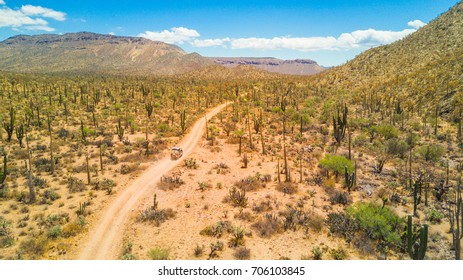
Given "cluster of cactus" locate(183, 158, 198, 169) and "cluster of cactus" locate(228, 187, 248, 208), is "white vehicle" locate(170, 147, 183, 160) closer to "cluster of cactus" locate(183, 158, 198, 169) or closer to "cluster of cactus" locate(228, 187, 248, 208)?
"cluster of cactus" locate(183, 158, 198, 169)

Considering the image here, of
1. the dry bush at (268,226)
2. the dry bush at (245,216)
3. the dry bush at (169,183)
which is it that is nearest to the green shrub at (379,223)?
the dry bush at (268,226)

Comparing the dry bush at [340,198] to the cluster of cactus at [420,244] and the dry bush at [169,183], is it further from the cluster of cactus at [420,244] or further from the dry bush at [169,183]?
the dry bush at [169,183]

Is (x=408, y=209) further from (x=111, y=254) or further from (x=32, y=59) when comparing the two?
(x=32, y=59)

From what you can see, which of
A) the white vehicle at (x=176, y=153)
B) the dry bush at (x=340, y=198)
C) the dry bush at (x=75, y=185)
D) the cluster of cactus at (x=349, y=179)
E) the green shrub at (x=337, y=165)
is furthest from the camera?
the white vehicle at (x=176, y=153)

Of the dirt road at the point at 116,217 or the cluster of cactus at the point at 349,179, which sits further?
the cluster of cactus at the point at 349,179

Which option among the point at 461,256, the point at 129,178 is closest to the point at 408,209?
the point at 461,256

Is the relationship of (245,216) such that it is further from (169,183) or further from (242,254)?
(169,183)
